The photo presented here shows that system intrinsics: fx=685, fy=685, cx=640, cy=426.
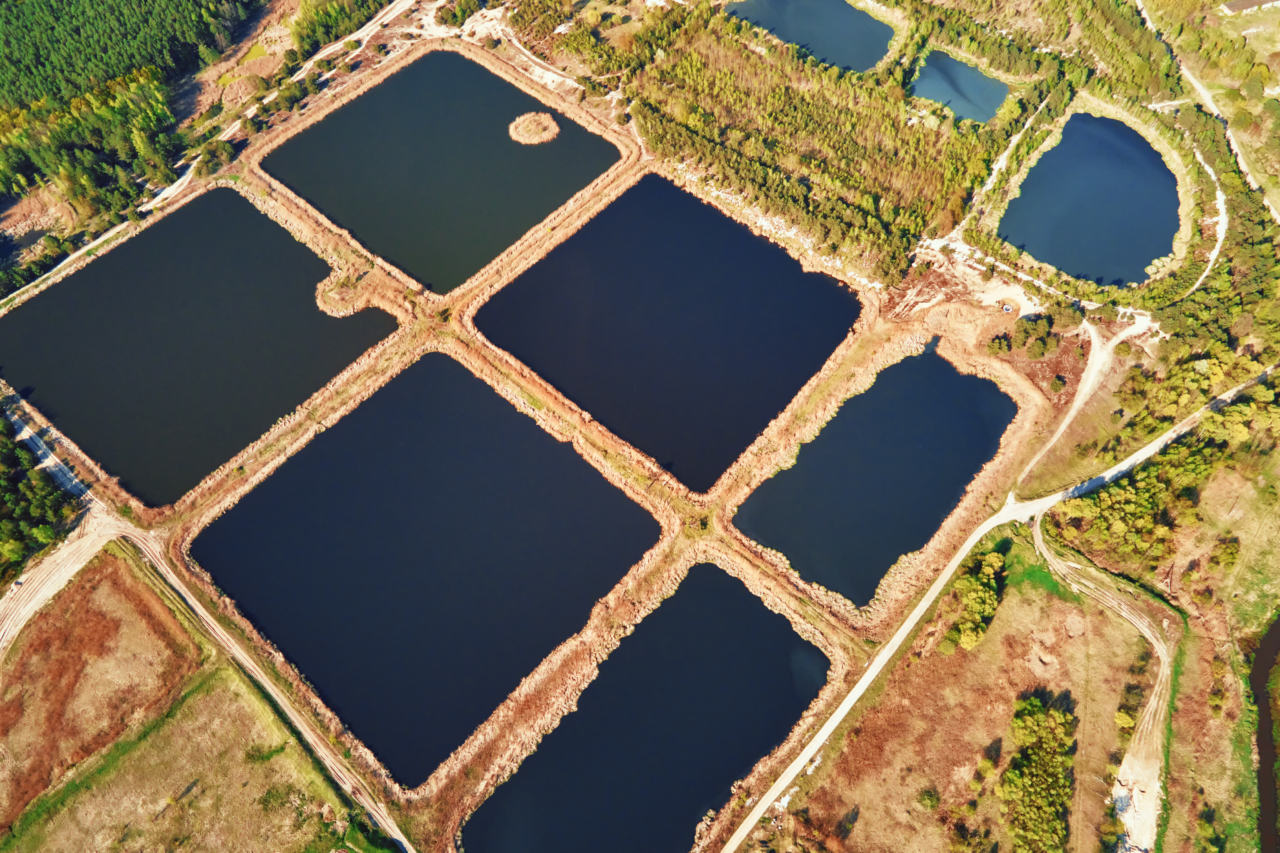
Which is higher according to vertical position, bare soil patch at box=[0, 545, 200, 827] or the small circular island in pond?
the small circular island in pond

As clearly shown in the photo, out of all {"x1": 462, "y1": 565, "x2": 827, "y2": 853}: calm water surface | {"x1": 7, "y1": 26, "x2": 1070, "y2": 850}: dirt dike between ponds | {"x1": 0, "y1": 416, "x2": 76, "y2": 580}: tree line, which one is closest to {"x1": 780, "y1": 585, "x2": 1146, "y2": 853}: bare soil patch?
{"x1": 7, "y1": 26, "x2": 1070, "y2": 850}: dirt dike between ponds

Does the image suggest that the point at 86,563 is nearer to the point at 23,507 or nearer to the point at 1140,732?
the point at 23,507

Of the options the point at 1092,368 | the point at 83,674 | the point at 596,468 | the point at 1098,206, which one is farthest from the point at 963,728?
the point at 83,674

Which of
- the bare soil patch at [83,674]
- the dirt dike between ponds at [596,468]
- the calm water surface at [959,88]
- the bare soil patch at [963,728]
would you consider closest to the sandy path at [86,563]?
the dirt dike between ponds at [596,468]

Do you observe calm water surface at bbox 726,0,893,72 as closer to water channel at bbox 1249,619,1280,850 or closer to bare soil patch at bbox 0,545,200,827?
water channel at bbox 1249,619,1280,850

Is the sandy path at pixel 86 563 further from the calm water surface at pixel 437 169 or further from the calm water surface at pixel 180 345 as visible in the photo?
the calm water surface at pixel 437 169

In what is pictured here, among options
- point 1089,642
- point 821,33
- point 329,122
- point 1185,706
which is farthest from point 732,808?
point 821,33
